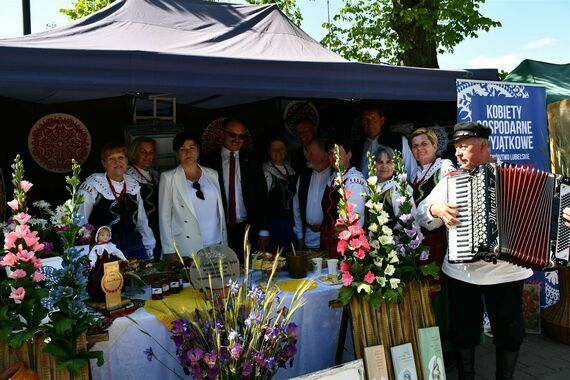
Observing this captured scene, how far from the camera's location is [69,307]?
6.12 ft

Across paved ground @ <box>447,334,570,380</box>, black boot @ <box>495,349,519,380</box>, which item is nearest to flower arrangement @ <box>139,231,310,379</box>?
black boot @ <box>495,349,519,380</box>

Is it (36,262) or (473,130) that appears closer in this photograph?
(36,262)

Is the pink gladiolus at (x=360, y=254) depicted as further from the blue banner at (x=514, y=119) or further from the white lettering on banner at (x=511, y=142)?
the white lettering on banner at (x=511, y=142)

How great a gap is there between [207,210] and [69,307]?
1.31 m

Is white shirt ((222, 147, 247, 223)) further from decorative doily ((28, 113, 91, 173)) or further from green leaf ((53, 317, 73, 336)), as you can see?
decorative doily ((28, 113, 91, 173))

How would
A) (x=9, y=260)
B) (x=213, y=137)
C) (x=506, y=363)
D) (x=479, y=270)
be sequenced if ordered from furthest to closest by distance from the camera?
1. (x=213, y=137)
2. (x=506, y=363)
3. (x=479, y=270)
4. (x=9, y=260)

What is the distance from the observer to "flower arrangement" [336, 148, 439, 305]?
225cm

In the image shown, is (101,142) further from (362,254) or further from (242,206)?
(362,254)

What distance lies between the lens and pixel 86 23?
3416 millimetres

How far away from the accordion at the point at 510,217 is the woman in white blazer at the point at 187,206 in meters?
1.54

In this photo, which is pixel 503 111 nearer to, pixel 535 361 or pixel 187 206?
pixel 535 361

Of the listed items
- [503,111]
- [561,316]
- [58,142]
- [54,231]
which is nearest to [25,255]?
[54,231]

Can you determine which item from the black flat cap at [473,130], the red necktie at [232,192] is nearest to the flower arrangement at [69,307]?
the red necktie at [232,192]

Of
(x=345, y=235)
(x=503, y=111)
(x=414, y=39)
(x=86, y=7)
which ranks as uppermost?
(x=86, y=7)
